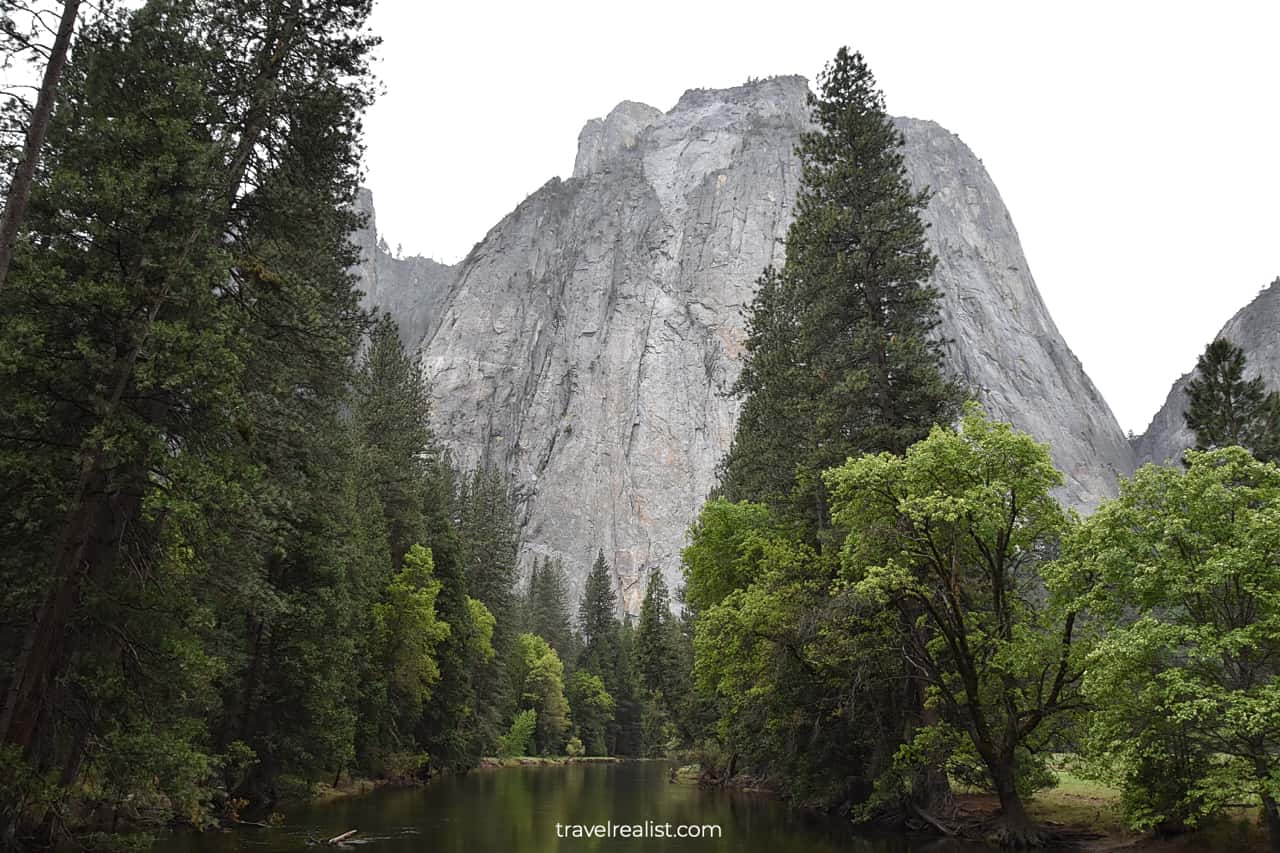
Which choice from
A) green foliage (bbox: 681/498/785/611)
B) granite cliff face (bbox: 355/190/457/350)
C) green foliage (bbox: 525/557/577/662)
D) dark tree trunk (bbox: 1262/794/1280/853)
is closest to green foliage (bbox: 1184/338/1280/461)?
green foliage (bbox: 681/498/785/611)

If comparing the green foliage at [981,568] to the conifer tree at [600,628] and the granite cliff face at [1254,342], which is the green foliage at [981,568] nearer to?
the conifer tree at [600,628]

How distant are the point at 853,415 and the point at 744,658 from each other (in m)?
7.87

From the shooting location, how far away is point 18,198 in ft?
33.2

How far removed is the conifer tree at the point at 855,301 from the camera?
2288 centimetres

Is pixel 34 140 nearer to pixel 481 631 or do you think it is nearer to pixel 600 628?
pixel 481 631

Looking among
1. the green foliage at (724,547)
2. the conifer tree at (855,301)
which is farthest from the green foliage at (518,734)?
the conifer tree at (855,301)

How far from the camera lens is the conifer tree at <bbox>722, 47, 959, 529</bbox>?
22875 mm

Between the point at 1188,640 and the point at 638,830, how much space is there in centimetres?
1468

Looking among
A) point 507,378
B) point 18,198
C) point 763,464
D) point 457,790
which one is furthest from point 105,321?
point 507,378

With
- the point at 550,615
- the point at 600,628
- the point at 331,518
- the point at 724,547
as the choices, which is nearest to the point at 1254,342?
the point at 600,628

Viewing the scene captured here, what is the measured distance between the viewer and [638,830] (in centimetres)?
2261

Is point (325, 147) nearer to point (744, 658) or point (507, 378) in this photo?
point (744, 658)

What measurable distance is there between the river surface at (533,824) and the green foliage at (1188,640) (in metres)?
5.64

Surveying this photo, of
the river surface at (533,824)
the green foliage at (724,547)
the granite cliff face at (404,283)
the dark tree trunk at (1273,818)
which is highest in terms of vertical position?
the granite cliff face at (404,283)
